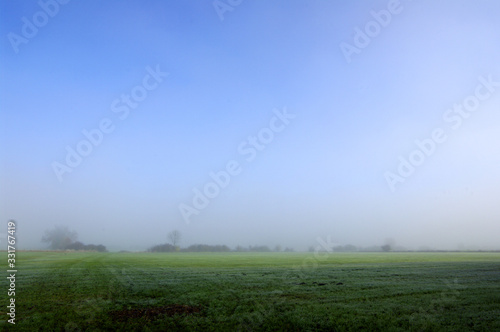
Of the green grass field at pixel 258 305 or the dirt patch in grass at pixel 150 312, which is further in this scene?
the dirt patch in grass at pixel 150 312

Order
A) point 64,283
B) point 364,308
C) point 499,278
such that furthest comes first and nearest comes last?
point 499,278, point 64,283, point 364,308

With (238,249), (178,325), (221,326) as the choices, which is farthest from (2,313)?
(238,249)

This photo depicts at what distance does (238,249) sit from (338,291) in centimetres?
16082

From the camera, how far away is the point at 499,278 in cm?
3003

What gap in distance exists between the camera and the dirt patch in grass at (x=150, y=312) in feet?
58.4

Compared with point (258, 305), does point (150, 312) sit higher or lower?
higher

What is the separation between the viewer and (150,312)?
61.2 feet

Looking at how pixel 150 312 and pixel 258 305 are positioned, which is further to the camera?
pixel 258 305

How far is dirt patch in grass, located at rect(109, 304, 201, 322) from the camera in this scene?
1780 cm

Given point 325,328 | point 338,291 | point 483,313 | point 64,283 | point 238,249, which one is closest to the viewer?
point 325,328

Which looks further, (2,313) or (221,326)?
(2,313)

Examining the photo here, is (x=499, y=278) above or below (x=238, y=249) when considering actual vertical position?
above

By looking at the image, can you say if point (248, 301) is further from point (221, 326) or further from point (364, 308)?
point (364, 308)

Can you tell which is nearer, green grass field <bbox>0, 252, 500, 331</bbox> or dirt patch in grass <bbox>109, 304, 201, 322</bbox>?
green grass field <bbox>0, 252, 500, 331</bbox>
